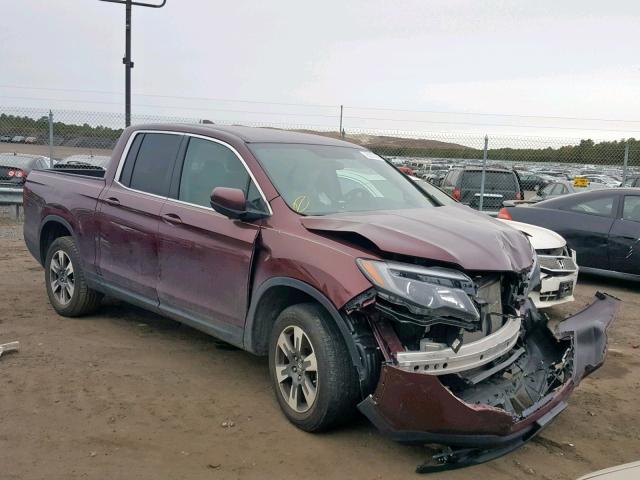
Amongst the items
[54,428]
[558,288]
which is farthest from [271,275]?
[558,288]

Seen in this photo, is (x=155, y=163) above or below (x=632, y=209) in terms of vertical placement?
above

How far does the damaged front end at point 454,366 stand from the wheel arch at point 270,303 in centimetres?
33

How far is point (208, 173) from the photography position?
4.85 meters

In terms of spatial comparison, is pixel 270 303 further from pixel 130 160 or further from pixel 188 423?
pixel 130 160

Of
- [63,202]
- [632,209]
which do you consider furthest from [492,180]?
[63,202]

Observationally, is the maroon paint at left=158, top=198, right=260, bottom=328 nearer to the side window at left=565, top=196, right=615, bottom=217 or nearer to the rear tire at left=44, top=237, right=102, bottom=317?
the rear tire at left=44, top=237, right=102, bottom=317

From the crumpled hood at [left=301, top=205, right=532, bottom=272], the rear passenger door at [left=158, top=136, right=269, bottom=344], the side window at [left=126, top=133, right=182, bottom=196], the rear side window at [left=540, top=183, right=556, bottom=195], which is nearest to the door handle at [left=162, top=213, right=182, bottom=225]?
the rear passenger door at [left=158, top=136, right=269, bottom=344]

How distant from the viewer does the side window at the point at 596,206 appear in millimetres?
8617

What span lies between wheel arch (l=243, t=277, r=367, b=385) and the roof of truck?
1.22m

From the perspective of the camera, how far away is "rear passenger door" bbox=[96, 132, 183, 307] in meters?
5.07

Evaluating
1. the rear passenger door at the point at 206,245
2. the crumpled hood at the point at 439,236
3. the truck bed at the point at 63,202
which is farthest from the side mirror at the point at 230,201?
the truck bed at the point at 63,202

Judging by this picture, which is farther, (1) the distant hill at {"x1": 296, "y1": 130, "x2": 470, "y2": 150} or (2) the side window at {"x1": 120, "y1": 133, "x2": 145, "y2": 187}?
(1) the distant hill at {"x1": 296, "y1": 130, "x2": 470, "y2": 150}

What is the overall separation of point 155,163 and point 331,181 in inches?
62.5

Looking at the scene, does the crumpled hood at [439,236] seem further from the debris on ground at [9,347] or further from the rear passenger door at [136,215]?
the debris on ground at [9,347]
